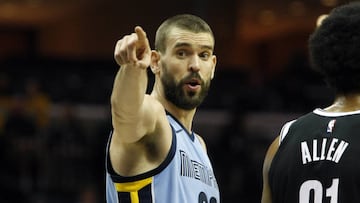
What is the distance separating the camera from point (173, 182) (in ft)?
12.5

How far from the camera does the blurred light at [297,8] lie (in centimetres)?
2102

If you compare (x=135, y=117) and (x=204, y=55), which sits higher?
(x=204, y=55)

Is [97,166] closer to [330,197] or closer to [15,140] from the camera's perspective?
[15,140]

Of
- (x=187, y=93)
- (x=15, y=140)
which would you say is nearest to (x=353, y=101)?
(x=187, y=93)

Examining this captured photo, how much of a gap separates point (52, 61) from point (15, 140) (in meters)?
7.22

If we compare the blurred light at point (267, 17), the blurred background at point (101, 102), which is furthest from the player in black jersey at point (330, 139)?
the blurred light at point (267, 17)

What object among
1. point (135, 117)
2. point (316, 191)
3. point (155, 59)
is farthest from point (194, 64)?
point (316, 191)

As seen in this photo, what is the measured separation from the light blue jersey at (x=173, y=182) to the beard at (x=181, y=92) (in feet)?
0.35

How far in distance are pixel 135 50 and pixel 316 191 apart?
0.81m

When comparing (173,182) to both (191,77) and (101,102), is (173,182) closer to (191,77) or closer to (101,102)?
(191,77)

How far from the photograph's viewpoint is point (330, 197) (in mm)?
3168

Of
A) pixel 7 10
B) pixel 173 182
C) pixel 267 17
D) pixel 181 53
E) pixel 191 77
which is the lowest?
pixel 173 182

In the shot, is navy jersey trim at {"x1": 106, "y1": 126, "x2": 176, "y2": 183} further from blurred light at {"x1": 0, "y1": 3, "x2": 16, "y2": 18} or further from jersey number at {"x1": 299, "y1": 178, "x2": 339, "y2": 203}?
blurred light at {"x1": 0, "y1": 3, "x2": 16, "y2": 18}

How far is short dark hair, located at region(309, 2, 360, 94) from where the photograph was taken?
Result: 3227 mm
